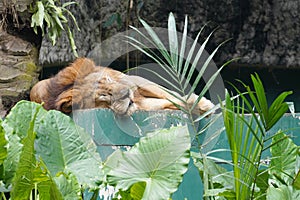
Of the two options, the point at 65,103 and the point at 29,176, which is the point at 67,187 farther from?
the point at 65,103

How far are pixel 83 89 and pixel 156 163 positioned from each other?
1128 millimetres

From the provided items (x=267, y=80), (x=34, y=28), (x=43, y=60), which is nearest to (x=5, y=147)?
(x=34, y=28)

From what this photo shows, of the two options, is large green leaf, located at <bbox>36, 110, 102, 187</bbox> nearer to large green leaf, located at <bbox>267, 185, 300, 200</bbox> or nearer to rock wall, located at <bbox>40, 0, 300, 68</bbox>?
large green leaf, located at <bbox>267, 185, 300, 200</bbox>

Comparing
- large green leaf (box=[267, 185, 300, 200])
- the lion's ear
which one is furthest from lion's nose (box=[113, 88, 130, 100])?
large green leaf (box=[267, 185, 300, 200])

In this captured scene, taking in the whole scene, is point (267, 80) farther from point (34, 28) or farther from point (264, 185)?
point (264, 185)

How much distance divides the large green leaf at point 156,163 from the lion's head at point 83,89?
37.0 inches

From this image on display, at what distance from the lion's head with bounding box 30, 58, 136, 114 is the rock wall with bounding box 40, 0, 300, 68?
366cm

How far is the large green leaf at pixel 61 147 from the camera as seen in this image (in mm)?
1128

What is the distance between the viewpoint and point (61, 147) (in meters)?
1.15

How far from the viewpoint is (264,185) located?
119cm

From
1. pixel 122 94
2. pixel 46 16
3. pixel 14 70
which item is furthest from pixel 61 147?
pixel 46 16

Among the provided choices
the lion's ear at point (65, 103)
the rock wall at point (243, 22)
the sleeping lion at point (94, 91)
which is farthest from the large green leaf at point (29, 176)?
the rock wall at point (243, 22)

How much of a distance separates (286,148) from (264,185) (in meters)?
0.10

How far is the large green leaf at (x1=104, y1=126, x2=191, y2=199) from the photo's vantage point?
3.17 feet
